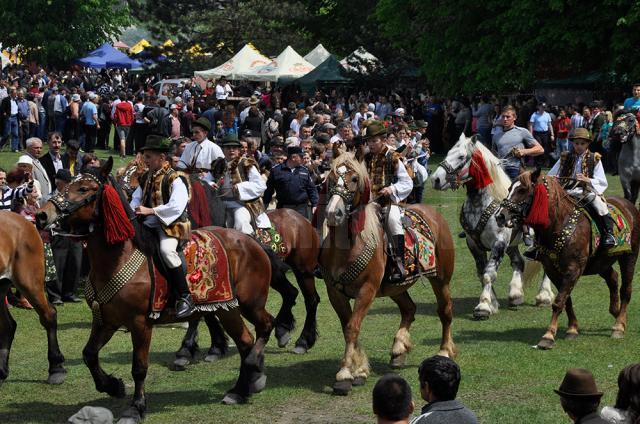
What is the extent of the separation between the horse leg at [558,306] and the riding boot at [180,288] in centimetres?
456

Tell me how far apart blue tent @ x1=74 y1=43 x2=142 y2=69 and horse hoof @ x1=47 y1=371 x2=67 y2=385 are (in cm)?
5363

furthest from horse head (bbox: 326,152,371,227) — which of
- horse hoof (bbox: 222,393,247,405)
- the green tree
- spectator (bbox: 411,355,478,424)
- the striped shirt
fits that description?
the green tree

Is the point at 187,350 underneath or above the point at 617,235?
underneath

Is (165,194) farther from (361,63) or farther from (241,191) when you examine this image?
(361,63)

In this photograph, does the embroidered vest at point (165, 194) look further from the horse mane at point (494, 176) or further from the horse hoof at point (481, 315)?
the horse mane at point (494, 176)

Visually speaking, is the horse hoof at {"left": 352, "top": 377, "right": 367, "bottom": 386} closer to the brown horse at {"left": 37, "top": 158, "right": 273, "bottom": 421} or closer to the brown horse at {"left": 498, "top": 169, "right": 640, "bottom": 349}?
the brown horse at {"left": 37, "top": 158, "right": 273, "bottom": 421}

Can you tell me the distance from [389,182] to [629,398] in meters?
6.21

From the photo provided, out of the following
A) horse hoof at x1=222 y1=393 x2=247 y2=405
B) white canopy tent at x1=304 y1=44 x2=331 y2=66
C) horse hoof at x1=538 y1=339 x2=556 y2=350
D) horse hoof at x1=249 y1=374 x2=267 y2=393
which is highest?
white canopy tent at x1=304 y1=44 x2=331 y2=66

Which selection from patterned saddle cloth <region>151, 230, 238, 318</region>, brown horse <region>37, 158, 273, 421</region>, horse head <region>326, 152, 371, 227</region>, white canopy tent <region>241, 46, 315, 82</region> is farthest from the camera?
white canopy tent <region>241, 46, 315, 82</region>

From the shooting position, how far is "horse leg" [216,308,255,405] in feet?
35.0

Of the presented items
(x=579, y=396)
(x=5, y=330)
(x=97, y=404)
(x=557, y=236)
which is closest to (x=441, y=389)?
(x=579, y=396)

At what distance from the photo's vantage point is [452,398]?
21.6 feet

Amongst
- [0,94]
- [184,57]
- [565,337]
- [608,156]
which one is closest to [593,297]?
[565,337]

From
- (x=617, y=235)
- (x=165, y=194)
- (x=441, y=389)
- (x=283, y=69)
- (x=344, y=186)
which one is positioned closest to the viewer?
(x=441, y=389)
